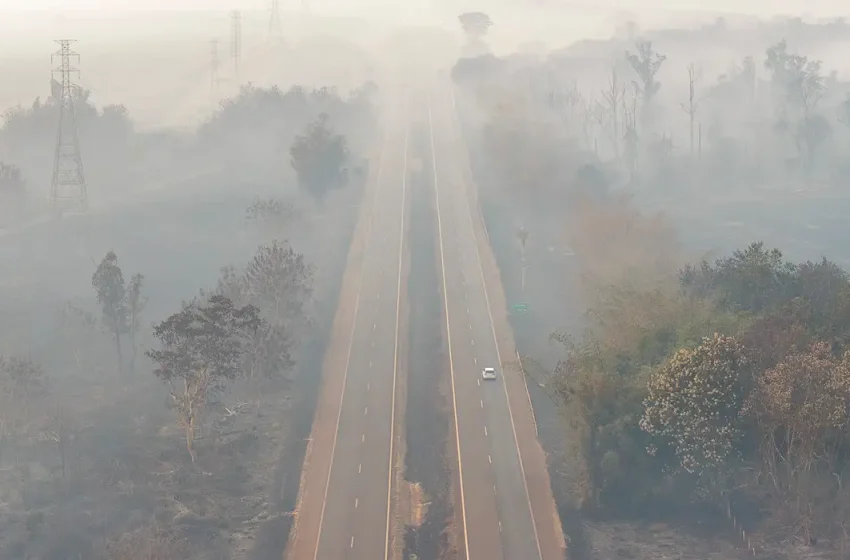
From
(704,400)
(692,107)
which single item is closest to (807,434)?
(704,400)

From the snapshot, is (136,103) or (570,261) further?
(136,103)

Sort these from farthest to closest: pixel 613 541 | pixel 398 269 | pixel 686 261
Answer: pixel 398 269
pixel 686 261
pixel 613 541

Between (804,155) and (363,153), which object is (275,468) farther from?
(804,155)

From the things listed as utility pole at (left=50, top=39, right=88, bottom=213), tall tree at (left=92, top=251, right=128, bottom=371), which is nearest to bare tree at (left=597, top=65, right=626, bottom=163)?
utility pole at (left=50, top=39, right=88, bottom=213)

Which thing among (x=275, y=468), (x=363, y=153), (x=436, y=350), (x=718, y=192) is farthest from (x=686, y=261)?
(x=363, y=153)

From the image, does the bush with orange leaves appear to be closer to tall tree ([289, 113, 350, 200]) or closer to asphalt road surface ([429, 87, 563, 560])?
asphalt road surface ([429, 87, 563, 560])

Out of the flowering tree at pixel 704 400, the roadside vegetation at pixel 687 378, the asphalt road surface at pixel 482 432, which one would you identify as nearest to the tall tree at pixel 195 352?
the asphalt road surface at pixel 482 432

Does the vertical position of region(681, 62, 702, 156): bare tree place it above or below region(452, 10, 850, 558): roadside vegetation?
above
